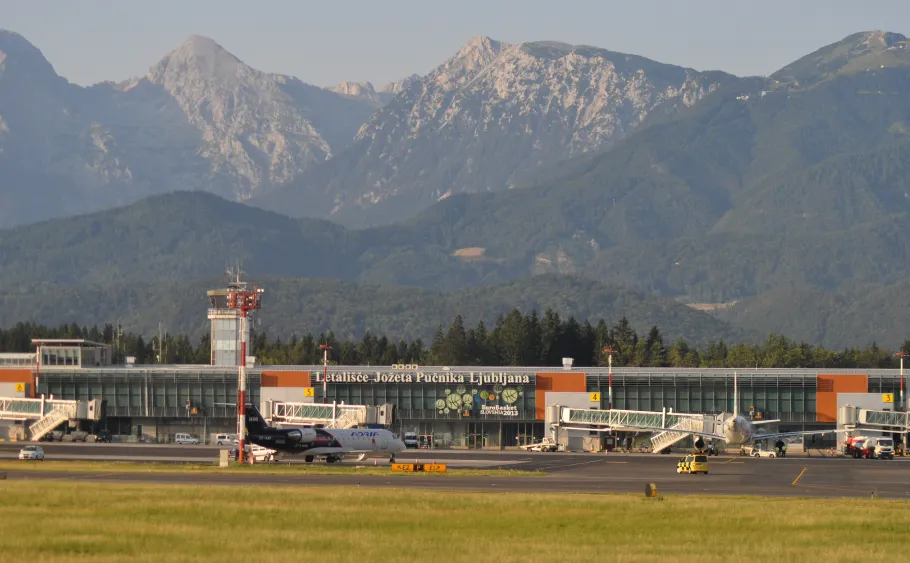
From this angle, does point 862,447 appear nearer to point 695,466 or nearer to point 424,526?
point 695,466

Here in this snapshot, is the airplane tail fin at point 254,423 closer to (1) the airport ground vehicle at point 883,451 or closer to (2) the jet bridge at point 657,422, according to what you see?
(2) the jet bridge at point 657,422

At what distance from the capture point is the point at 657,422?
194250 mm

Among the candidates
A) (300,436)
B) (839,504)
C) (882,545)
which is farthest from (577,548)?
(300,436)

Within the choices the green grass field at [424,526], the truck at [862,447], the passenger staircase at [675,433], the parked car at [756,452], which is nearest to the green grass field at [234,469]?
the green grass field at [424,526]

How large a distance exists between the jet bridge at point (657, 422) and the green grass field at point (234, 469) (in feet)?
170

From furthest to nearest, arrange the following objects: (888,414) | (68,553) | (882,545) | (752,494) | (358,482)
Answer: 1. (888,414)
2. (358,482)
3. (752,494)
4. (882,545)
5. (68,553)

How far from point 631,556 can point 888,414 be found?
136 metres

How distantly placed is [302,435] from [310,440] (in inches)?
48.0

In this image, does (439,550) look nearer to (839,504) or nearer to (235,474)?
(839,504)

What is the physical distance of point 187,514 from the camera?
82062 mm

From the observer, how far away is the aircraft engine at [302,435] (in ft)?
488

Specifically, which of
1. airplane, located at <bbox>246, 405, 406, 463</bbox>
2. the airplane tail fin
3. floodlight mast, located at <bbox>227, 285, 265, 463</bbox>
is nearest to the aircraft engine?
airplane, located at <bbox>246, 405, 406, 463</bbox>

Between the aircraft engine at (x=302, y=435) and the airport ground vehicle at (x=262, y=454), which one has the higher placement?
the aircraft engine at (x=302, y=435)

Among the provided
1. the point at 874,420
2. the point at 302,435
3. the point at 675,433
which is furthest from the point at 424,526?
the point at 874,420
